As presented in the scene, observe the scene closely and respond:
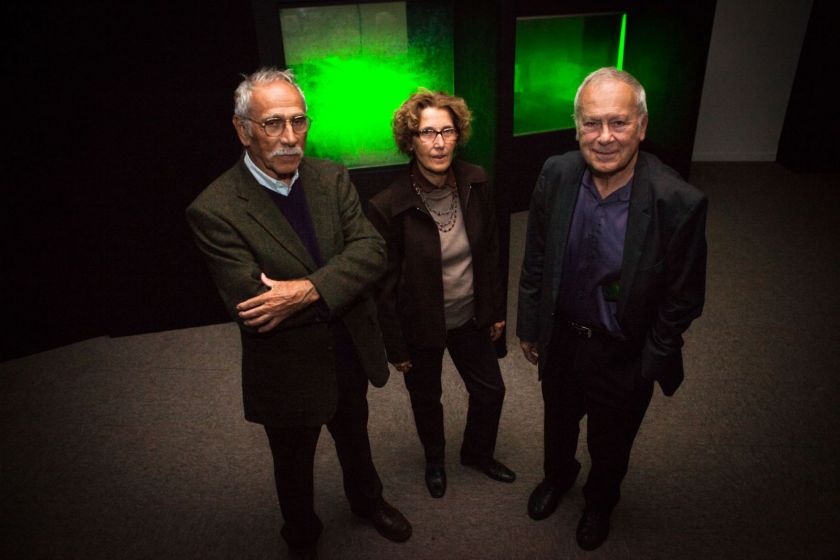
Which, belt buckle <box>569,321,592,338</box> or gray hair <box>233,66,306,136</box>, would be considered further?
belt buckle <box>569,321,592,338</box>

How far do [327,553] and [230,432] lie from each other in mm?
1051

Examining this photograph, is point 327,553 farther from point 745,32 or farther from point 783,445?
point 745,32

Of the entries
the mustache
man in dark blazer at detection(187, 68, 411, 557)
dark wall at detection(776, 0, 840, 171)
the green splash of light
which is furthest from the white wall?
the mustache

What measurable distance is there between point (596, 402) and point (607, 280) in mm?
Answer: 535

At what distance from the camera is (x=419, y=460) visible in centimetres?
297

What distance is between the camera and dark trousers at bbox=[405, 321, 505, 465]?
8.11ft

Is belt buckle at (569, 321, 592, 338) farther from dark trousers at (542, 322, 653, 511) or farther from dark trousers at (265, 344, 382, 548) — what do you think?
dark trousers at (265, 344, 382, 548)

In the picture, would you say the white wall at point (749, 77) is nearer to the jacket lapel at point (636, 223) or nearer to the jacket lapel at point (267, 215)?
the jacket lapel at point (636, 223)

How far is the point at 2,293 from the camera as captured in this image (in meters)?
3.78

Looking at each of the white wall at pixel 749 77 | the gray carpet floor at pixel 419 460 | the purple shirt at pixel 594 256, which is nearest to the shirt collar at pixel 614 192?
the purple shirt at pixel 594 256

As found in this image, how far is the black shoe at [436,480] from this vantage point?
2705 mm

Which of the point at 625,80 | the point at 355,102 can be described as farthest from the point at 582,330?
the point at 355,102

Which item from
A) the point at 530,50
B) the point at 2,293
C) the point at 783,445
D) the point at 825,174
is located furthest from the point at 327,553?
the point at 825,174

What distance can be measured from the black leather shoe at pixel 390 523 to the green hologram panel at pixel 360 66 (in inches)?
86.6
